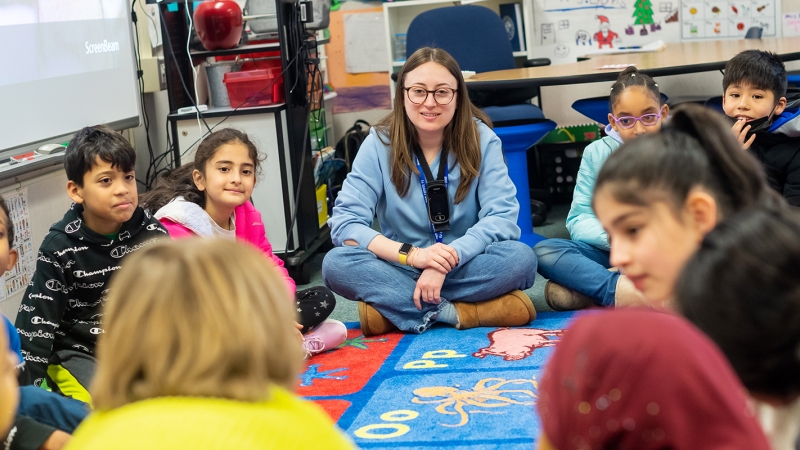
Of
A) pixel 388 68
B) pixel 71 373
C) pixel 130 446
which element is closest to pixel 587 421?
pixel 130 446

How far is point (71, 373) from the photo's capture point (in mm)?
1889

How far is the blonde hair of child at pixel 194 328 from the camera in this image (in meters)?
0.78

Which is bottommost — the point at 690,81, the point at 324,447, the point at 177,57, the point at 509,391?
the point at 509,391

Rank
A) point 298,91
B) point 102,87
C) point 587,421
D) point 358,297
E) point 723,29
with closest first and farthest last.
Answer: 1. point 587,421
2. point 358,297
3. point 102,87
4. point 298,91
5. point 723,29

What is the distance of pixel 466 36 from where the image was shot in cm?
396

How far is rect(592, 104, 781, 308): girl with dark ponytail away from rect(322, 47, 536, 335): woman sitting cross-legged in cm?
135

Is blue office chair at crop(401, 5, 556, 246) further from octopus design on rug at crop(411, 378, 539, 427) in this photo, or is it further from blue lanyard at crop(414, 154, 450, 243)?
octopus design on rug at crop(411, 378, 539, 427)

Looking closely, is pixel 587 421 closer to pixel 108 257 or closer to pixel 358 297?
pixel 108 257

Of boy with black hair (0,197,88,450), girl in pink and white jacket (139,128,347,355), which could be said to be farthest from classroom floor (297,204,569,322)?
boy with black hair (0,197,88,450)

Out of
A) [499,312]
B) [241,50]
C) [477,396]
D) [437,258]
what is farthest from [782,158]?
[241,50]

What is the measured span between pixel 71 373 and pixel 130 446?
126 centimetres

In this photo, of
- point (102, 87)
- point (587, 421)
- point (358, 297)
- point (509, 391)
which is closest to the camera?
point (587, 421)

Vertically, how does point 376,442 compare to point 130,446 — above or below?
below

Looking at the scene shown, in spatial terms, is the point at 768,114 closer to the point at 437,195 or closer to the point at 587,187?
the point at 587,187
